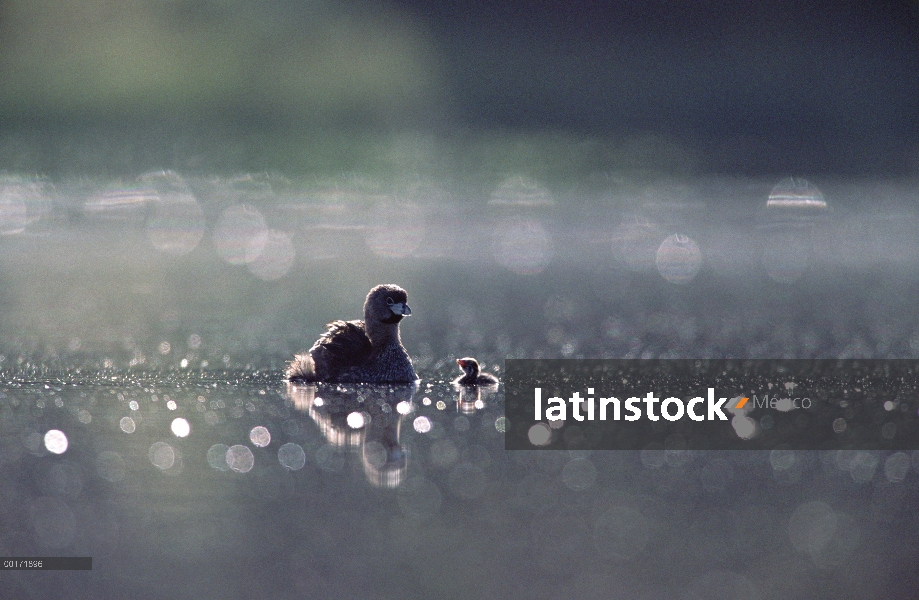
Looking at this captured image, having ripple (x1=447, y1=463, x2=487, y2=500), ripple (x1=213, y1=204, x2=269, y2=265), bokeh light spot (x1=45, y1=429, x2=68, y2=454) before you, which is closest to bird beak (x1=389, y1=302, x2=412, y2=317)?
bokeh light spot (x1=45, y1=429, x2=68, y2=454)

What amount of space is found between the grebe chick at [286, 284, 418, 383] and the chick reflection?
0.31 meters

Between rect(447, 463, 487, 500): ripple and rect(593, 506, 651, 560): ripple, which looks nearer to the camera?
rect(593, 506, 651, 560): ripple

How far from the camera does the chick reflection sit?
801 centimetres

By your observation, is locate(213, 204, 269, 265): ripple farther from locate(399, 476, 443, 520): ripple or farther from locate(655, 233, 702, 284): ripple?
locate(399, 476, 443, 520): ripple

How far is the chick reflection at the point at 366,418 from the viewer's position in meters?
8.01

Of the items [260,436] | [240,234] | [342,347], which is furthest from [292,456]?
[240,234]

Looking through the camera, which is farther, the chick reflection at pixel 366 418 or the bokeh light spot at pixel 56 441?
the bokeh light spot at pixel 56 441

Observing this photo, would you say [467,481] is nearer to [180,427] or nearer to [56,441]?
[180,427]

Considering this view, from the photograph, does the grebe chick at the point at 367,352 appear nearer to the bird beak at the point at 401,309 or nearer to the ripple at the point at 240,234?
the bird beak at the point at 401,309

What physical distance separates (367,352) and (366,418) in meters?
3.20

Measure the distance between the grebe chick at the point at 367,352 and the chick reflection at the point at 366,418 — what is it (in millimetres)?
313

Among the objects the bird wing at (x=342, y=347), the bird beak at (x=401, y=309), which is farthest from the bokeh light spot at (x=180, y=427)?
the bird beak at (x=401, y=309)

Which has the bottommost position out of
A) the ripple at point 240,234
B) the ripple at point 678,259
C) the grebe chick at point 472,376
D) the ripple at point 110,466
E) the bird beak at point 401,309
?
the ripple at point 110,466

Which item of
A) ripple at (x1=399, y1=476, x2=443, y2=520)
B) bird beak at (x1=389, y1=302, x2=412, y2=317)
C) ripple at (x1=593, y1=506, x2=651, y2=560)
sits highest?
bird beak at (x1=389, y1=302, x2=412, y2=317)
